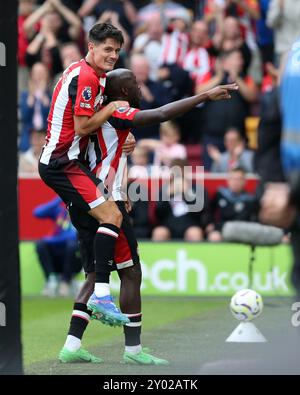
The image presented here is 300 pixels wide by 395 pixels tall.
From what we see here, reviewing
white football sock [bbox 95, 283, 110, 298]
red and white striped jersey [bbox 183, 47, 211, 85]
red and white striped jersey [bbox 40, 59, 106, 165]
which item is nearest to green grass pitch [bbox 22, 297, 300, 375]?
white football sock [bbox 95, 283, 110, 298]

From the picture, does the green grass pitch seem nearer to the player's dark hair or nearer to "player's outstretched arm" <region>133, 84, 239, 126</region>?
"player's outstretched arm" <region>133, 84, 239, 126</region>

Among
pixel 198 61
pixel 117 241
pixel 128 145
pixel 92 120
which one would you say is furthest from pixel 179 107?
pixel 198 61

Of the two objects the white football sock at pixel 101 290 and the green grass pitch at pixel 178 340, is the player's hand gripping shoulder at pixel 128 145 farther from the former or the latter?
the green grass pitch at pixel 178 340

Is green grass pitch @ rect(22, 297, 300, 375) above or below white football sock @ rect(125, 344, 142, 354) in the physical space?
below

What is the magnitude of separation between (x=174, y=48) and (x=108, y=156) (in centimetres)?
1003

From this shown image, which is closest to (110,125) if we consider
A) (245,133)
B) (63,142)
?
(63,142)

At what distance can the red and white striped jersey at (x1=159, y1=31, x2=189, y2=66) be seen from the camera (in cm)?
1795

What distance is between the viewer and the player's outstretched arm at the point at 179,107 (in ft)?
23.5

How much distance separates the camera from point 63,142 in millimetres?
8047

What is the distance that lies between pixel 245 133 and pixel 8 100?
10.6m

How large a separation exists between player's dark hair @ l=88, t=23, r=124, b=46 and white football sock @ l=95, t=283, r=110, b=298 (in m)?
1.79

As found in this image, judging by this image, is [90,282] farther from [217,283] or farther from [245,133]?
[245,133]

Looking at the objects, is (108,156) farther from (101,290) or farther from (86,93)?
(101,290)

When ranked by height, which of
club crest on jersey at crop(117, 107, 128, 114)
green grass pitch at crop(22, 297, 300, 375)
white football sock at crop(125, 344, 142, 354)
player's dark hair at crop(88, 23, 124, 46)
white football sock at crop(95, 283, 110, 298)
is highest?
player's dark hair at crop(88, 23, 124, 46)
